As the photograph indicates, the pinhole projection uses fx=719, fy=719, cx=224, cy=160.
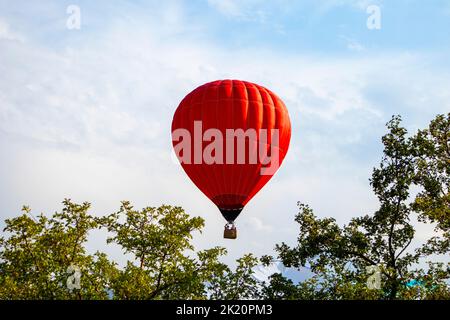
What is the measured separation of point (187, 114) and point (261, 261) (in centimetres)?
982

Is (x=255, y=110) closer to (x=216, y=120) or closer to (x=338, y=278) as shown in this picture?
(x=216, y=120)

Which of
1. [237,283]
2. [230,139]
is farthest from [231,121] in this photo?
[237,283]

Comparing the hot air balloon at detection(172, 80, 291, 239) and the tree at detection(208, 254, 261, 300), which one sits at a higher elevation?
the hot air balloon at detection(172, 80, 291, 239)

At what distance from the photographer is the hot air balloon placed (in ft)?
125

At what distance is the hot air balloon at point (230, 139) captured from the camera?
38.1 metres

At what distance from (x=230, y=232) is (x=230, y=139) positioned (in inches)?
197

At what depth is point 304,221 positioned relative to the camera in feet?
141

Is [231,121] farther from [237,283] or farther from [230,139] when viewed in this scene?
[237,283]

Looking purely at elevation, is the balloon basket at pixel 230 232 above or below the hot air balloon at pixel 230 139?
below

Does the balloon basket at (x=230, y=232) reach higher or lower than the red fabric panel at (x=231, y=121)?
lower

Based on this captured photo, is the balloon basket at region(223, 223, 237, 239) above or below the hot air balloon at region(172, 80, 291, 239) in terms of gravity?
below

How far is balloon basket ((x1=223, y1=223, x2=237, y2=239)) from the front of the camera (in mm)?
38497
